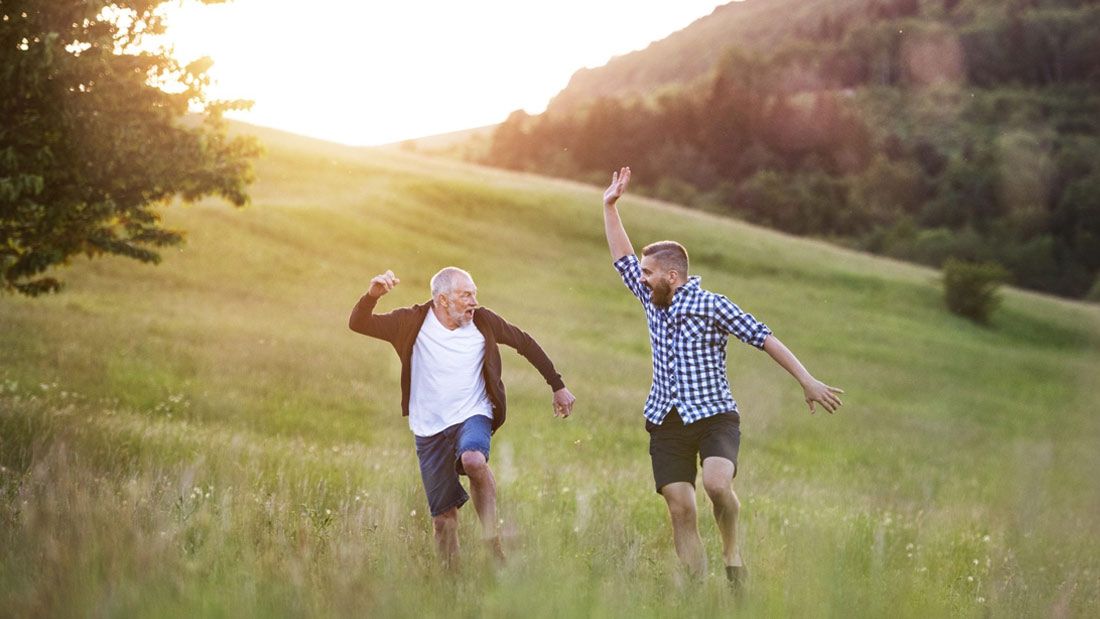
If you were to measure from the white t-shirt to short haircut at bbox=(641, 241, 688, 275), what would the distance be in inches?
47.2

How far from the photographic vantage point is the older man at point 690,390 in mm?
5832

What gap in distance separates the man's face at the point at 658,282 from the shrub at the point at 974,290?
3840 cm

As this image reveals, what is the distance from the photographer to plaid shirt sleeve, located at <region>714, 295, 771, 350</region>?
588cm

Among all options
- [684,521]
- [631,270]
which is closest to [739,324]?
[631,270]

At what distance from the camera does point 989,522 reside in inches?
387

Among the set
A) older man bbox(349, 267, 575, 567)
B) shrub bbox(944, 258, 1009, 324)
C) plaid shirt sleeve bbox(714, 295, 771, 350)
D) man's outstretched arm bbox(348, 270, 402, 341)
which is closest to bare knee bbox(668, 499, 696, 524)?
older man bbox(349, 267, 575, 567)

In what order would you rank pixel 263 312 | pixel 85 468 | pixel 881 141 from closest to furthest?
pixel 85 468 < pixel 263 312 < pixel 881 141

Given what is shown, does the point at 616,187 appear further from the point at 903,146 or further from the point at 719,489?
the point at 903,146

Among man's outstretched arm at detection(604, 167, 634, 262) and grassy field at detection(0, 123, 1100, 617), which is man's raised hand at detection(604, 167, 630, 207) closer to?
man's outstretched arm at detection(604, 167, 634, 262)

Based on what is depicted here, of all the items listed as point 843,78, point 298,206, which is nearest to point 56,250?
point 298,206

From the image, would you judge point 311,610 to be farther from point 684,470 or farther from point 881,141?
point 881,141

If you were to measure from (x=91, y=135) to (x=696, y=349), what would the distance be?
5.62 meters

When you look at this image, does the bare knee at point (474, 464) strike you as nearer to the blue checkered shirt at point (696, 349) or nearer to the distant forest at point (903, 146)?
the blue checkered shirt at point (696, 349)

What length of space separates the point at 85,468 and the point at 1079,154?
10876 centimetres
